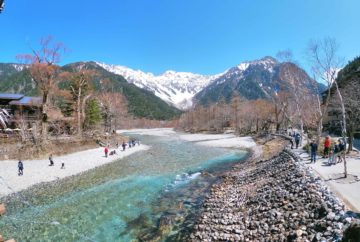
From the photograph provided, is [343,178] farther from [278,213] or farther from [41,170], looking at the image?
[41,170]

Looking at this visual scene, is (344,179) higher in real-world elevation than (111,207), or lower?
higher

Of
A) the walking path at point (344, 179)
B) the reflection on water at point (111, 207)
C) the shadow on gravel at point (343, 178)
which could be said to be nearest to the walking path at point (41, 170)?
the reflection on water at point (111, 207)

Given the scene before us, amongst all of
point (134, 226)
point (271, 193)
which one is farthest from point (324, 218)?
point (134, 226)

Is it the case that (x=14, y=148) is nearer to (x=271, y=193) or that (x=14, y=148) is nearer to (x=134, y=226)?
(x=134, y=226)

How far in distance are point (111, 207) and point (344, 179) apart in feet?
50.2

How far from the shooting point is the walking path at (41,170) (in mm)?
23603

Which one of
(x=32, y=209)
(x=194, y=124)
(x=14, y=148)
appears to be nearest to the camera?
(x=32, y=209)

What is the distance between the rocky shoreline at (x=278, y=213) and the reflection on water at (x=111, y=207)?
1.76 metres

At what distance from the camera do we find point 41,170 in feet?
94.8

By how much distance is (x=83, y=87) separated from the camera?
60.9 m

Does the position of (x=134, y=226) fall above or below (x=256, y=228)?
below

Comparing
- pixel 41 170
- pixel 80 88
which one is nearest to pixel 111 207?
pixel 41 170

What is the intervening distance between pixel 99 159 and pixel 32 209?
19639 mm

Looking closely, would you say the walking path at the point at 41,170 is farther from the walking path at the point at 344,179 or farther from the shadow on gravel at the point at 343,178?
the shadow on gravel at the point at 343,178
